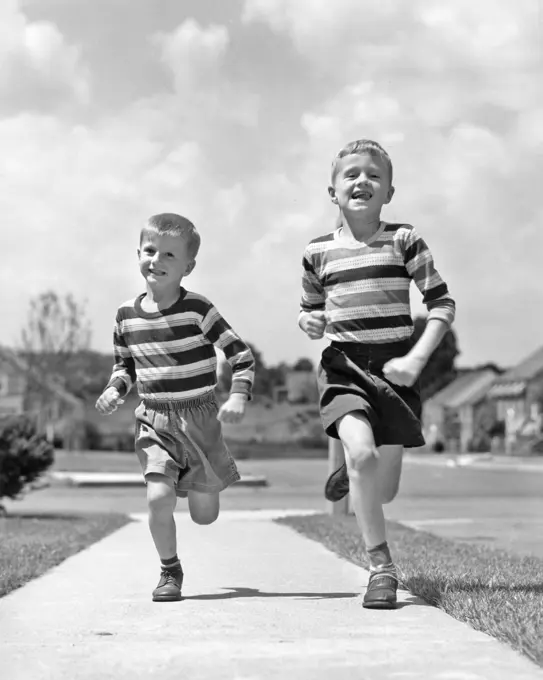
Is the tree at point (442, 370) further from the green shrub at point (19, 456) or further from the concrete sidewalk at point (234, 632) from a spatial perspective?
the concrete sidewalk at point (234, 632)

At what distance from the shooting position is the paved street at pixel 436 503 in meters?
12.7

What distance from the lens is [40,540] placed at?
10141 millimetres

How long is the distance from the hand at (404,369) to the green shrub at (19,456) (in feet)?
27.9

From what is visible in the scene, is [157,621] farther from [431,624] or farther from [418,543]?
[418,543]

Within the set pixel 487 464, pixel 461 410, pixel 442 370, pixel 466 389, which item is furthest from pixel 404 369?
pixel 442 370

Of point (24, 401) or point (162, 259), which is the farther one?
point (24, 401)

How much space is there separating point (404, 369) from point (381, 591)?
98 cm

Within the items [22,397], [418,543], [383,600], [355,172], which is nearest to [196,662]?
[383,600]

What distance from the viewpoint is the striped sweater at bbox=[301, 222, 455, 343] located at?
551 cm

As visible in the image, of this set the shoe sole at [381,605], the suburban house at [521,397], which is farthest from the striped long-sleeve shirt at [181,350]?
the suburban house at [521,397]

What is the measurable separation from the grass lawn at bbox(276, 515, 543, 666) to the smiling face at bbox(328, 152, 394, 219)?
1820 millimetres

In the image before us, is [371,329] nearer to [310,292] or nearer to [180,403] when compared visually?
[310,292]

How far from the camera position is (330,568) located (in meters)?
7.23

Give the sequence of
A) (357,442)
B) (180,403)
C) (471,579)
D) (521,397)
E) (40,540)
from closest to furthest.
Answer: (357,442), (180,403), (471,579), (40,540), (521,397)
